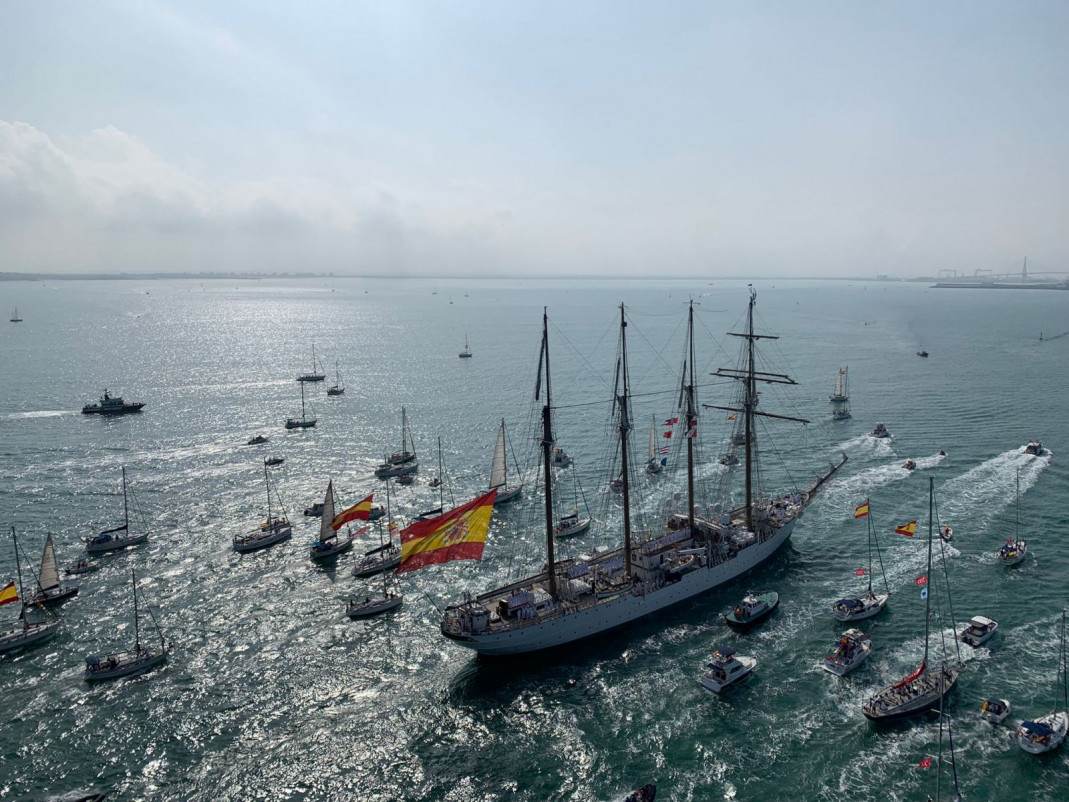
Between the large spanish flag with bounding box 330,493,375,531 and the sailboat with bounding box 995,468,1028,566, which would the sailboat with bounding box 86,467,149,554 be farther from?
the sailboat with bounding box 995,468,1028,566

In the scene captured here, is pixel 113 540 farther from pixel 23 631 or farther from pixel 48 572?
pixel 23 631

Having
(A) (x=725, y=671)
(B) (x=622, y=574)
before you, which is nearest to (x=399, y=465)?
(B) (x=622, y=574)

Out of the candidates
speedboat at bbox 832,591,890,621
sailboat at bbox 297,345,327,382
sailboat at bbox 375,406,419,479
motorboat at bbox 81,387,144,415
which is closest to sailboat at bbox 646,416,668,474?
sailboat at bbox 375,406,419,479

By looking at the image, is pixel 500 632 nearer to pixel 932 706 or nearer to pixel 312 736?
pixel 312 736

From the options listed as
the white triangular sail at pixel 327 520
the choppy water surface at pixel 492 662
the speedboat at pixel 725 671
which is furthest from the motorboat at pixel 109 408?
the speedboat at pixel 725 671

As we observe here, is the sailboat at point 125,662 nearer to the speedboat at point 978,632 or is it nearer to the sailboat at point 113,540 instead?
the sailboat at point 113,540

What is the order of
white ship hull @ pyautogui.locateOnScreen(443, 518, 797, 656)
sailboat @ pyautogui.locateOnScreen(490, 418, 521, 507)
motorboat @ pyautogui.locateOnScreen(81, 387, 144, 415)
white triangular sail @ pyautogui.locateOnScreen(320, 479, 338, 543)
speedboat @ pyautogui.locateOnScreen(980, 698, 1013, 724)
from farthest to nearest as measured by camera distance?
1. motorboat @ pyautogui.locateOnScreen(81, 387, 144, 415)
2. sailboat @ pyautogui.locateOnScreen(490, 418, 521, 507)
3. white triangular sail @ pyautogui.locateOnScreen(320, 479, 338, 543)
4. white ship hull @ pyautogui.locateOnScreen(443, 518, 797, 656)
5. speedboat @ pyautogui.locateOnScreen(980, 698, 1013, 724)
